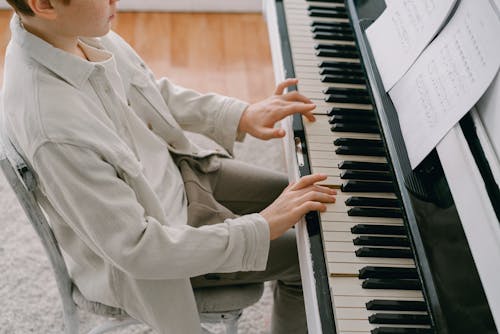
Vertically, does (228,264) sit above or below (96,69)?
below

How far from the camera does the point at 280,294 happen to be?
1494 mm

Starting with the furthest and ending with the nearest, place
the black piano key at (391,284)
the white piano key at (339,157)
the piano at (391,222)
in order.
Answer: the white piano key at (339,157) → the black piano key at (391,284) → the piano at (391,222)

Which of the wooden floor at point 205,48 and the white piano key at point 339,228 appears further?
the wooden floor at point 205,48

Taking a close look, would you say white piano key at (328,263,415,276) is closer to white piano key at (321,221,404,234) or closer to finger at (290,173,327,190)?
white piano key at (321,221,404,234)

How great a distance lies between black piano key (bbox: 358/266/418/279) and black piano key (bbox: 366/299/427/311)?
0.18ft

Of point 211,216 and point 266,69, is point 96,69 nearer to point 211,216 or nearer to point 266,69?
point 211,216

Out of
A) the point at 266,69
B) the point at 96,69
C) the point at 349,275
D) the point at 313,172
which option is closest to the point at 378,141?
the point at 313,172

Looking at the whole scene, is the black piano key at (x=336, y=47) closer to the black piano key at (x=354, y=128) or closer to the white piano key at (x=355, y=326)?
the black piano key at (x=354, y=128)

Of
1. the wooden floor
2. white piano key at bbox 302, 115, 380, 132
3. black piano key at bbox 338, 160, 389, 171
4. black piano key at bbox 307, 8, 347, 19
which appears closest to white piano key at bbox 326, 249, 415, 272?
black piano key at bbox 338, 160, 389, 171

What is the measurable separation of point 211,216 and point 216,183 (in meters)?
0.15

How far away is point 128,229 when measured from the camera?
3.53 feet

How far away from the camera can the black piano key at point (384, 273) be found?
1.09 metres

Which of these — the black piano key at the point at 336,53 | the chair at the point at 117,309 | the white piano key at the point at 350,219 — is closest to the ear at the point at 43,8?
the chair at the point at 117,309

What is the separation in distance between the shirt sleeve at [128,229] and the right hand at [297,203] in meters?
0.03
